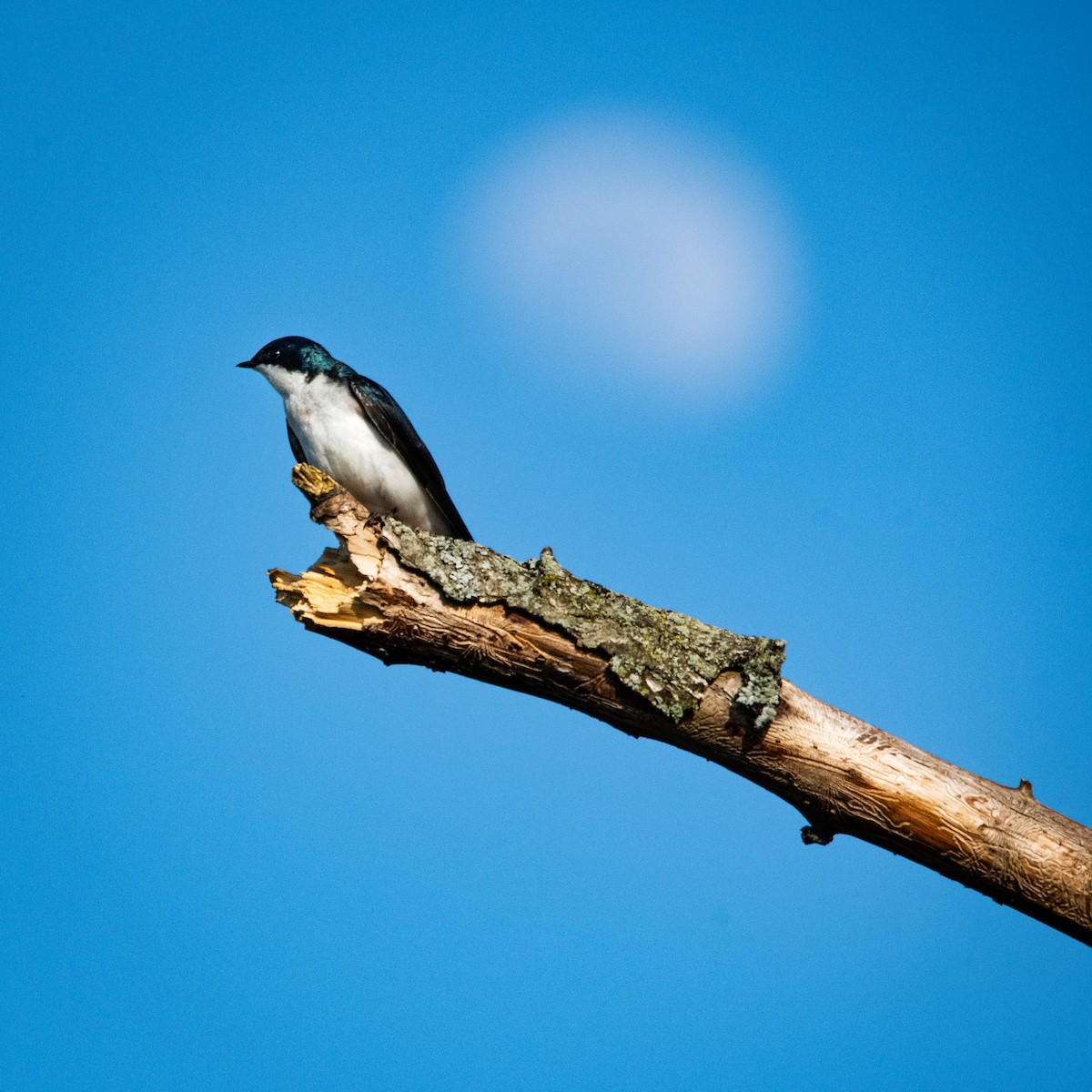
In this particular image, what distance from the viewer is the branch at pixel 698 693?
13.8ft

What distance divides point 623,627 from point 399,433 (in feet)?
10.3

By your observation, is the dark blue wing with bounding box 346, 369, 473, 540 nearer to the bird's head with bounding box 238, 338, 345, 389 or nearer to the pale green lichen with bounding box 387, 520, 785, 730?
the bird's head with bounding box 238, 338, 345, 389

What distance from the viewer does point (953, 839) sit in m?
4.19

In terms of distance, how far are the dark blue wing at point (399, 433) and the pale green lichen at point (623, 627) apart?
8.59ft

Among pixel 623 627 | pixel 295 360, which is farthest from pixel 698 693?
pixel 295 360

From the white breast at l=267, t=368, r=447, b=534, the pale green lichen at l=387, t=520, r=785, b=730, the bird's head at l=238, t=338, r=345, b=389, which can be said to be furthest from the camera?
the bird's head at l=238, t=338, r=345, b=389

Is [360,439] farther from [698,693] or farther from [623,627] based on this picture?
[698,693]

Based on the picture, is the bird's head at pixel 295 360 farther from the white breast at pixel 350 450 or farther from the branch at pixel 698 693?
the branch at pixel 698 693

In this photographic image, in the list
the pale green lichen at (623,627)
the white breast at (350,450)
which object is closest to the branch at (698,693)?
the pale green lichen at (623,627)

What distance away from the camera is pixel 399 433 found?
709cm

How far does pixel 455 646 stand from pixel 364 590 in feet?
1.45

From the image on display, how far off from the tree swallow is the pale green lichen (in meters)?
2.56

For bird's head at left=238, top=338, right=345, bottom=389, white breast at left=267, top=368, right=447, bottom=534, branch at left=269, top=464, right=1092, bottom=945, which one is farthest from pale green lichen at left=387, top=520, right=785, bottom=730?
bird's head at left=238, top=338, right=345, bottom=389

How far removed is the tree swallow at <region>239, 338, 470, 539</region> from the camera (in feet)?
23.0
